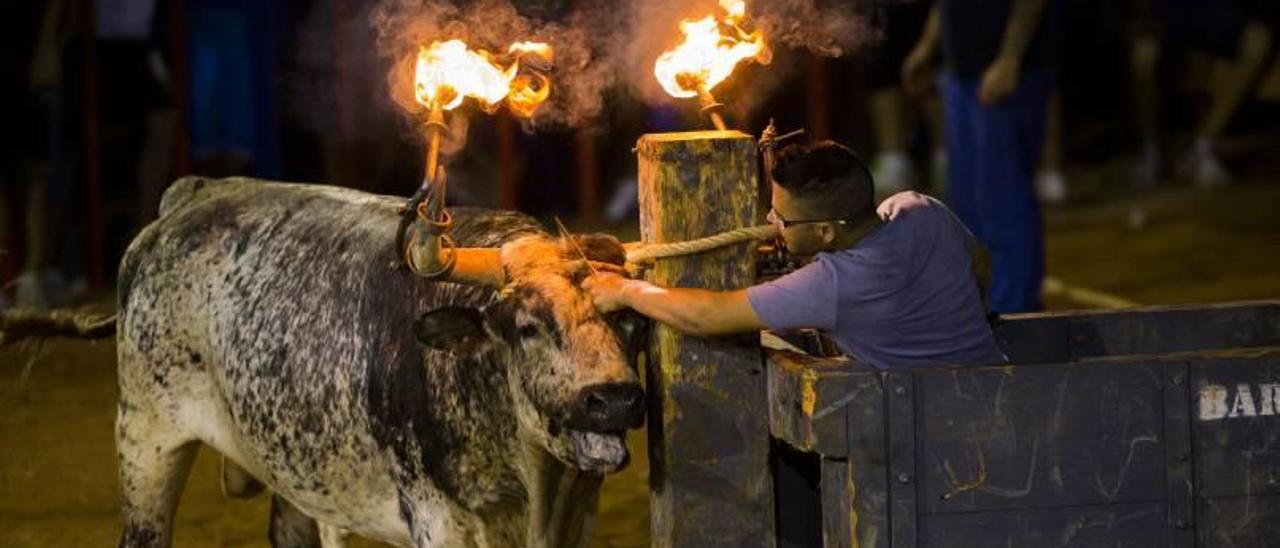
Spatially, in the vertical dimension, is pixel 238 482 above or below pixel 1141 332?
below

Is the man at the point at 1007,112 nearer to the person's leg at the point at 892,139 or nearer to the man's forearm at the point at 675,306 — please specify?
the person's leg at the point at 892,139

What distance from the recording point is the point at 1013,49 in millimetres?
10188

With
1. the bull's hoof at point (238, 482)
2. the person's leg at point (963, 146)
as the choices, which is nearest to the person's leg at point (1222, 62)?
the person's leg at point (963, 146)

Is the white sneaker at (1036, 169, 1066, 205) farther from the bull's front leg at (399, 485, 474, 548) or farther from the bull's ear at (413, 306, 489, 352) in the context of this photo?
the bull's ear at (413, 306, 489, 352)

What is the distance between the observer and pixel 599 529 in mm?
7945

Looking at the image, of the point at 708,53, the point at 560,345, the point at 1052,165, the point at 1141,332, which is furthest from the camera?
the point at 1052,165

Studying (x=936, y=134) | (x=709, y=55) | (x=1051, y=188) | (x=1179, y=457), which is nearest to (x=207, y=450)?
(x=709, y=55)

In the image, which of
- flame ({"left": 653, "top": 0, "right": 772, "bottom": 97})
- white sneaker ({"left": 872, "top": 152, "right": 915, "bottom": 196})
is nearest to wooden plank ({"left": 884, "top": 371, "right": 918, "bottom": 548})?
flame ({"left": 653, "top": 0, "right": 772, "bottom": 97})

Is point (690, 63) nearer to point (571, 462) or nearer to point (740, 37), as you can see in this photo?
point (740, 37)

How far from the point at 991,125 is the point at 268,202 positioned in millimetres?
4365

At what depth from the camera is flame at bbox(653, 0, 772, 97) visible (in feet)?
19.8

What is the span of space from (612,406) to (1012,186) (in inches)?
212

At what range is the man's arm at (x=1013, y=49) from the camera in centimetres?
1017

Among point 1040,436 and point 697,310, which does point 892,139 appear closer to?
point 697,310
